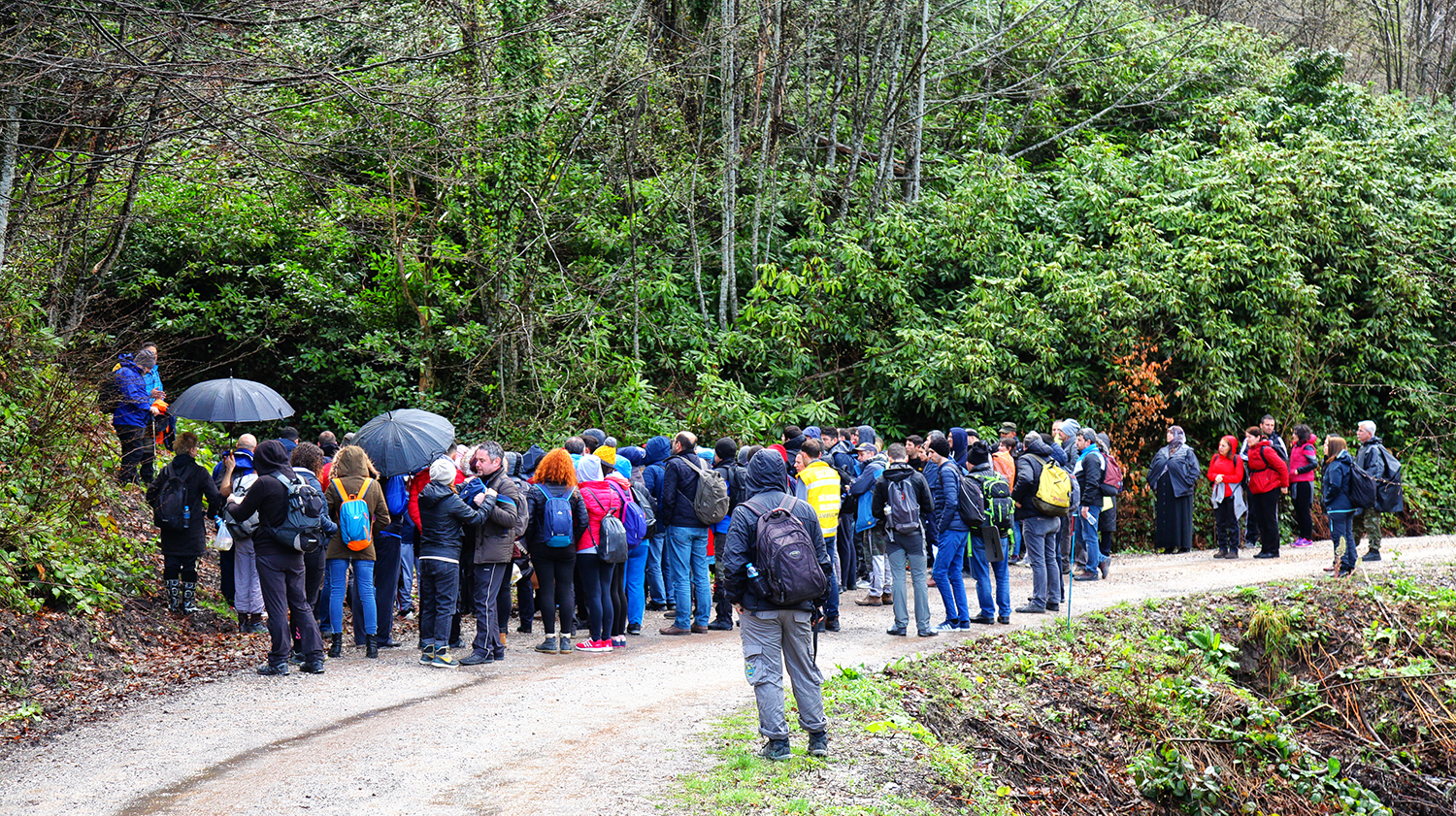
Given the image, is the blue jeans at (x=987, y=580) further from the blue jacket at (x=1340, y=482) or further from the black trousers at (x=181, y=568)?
the black trousers at (x=181, y=568)

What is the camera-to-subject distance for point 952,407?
19422mm

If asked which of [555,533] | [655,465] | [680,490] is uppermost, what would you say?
[655,465]

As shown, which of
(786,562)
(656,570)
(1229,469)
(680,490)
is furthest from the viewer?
(1229,469)

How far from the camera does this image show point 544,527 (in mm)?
9719

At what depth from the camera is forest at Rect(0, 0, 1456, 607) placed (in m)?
17.3

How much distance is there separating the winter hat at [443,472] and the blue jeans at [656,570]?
2678mm

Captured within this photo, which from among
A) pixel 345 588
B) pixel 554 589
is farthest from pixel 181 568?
pixel 554 589

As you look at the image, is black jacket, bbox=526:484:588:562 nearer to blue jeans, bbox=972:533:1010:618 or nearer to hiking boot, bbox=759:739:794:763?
hiking boot, bbox=759:739:794:763

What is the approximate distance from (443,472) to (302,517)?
1.14 metres

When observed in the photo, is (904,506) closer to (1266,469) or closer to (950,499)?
(950,499)

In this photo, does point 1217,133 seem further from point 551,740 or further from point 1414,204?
point 551,740

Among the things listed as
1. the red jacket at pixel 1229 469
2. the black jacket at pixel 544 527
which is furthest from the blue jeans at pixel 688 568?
the red jacket at pixel 1229 469

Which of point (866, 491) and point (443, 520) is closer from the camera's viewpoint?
point (443, 520)

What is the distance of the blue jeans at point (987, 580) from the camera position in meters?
Result: 10.9
